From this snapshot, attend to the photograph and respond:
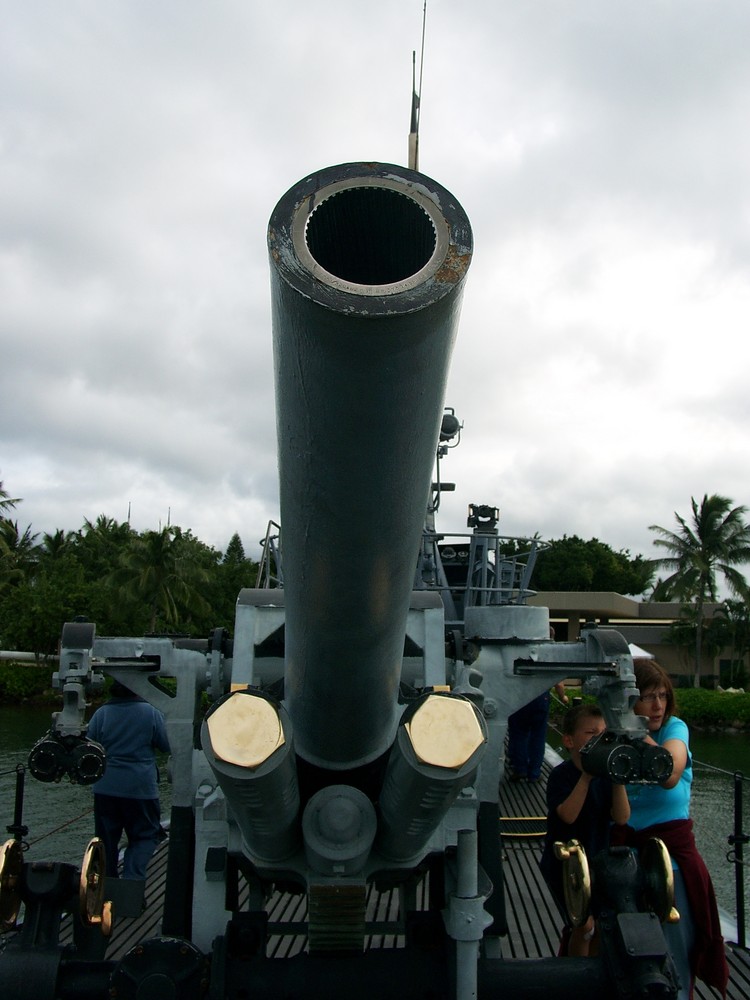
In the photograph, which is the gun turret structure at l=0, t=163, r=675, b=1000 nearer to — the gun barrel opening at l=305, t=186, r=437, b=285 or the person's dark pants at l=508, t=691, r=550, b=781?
the gun barrel opening at l=305, t=186, r=437, b=285

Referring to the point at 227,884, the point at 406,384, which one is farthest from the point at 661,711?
the point at 406,384

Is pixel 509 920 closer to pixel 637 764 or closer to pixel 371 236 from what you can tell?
pixel 637 764

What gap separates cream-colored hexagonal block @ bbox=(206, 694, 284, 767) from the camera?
2.34 m

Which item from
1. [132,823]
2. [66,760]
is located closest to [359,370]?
[66,760]

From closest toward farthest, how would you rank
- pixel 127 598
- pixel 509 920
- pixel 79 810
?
1. pixel 509 920
2. pixel 79 810
3. pixel 127 598

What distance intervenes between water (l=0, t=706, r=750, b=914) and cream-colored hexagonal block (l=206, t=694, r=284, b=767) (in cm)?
299

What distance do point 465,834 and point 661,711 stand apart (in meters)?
1.01

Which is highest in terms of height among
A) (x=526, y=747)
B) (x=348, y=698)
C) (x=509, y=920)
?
(x=348, y=698)

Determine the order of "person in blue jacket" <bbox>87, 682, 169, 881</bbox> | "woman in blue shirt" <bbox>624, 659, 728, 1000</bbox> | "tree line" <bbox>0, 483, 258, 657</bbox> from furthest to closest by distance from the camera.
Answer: "tree line" <bbox>0, 483, 258, 657</bbox>
"person in blue jacket" <bbox>87, 682, 169, 881</bbox>
"woman in blue shirt" <bbox>624, 659, 728, 1000</bbox>

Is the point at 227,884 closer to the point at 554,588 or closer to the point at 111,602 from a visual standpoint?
the point at 111,602

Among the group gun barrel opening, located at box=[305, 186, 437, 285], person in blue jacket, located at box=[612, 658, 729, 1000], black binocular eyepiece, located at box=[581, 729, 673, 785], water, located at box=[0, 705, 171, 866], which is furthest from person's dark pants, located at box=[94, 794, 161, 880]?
gun barrel opening, located at box=[305, 186, 437, 285]

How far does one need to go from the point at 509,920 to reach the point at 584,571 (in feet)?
150

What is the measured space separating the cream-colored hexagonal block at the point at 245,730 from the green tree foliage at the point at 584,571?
47.3 meters

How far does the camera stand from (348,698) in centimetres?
233
